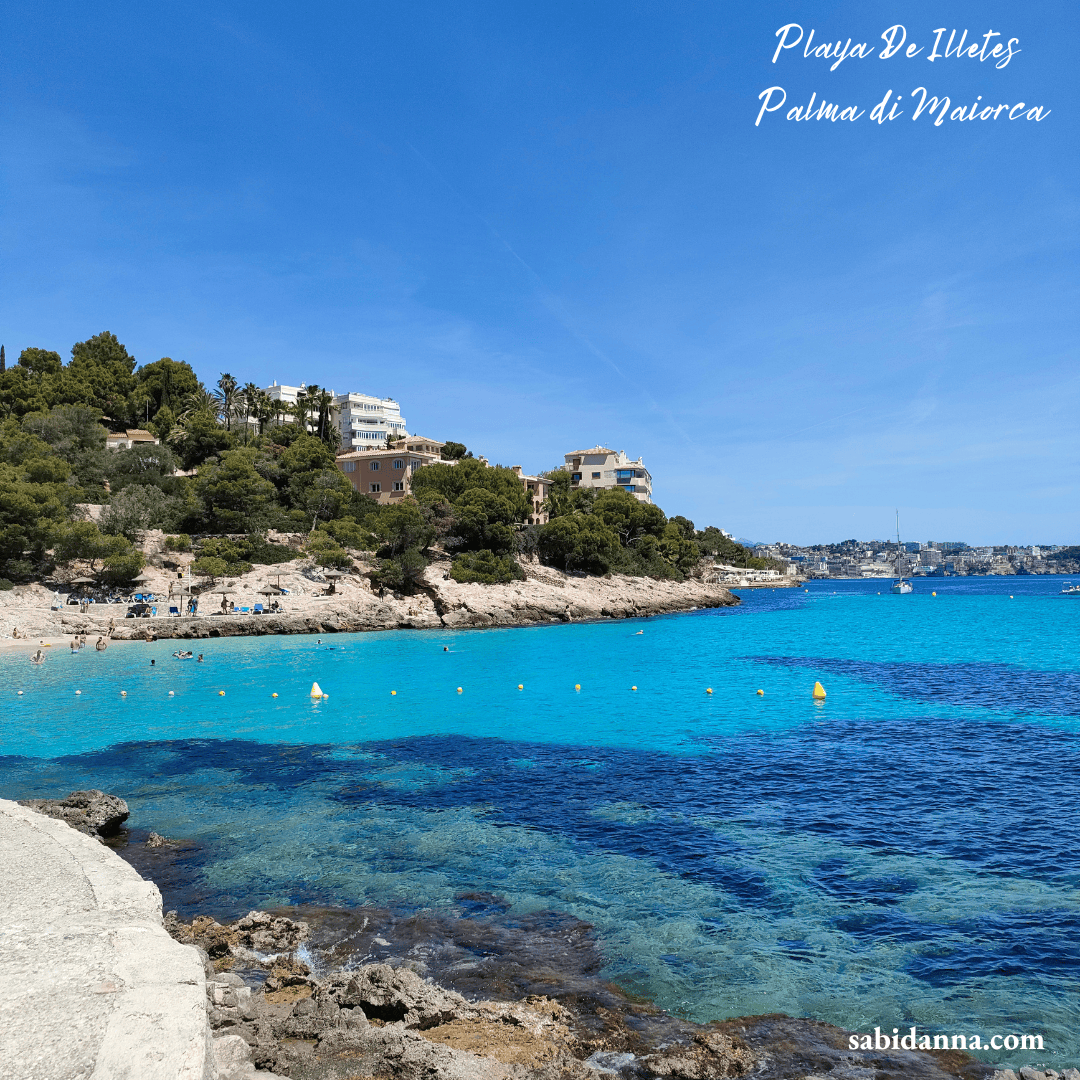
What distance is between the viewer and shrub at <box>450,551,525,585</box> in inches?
2857

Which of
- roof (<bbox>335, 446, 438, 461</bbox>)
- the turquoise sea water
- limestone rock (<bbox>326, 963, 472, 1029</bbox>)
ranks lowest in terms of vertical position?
the turquoise sea water

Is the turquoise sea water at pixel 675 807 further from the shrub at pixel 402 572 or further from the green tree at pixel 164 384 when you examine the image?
the green tree at pixel 164 384

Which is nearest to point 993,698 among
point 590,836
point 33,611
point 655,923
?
point 590,836

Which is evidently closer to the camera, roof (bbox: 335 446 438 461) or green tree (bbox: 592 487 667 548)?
roof (bbox: 335 446 438 461)

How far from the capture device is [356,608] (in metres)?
62.8

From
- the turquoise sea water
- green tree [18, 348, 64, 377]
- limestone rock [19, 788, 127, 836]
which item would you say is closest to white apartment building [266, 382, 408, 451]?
green tree [18, 348, 64, 377]

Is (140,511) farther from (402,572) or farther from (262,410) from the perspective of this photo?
(262,410)

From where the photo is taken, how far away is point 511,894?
1199 centimetres

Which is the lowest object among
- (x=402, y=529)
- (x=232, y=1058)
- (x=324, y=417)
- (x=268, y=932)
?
(x=268, y=932)

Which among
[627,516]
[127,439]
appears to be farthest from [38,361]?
[627,516]

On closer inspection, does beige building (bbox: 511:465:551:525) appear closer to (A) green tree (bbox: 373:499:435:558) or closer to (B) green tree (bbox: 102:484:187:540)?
(A) green tree (bbox: 373:499:435:558)

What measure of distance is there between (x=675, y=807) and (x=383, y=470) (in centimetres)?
7860

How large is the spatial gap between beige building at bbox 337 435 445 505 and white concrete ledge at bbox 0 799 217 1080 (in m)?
78.8

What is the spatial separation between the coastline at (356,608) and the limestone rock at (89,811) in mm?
37895
